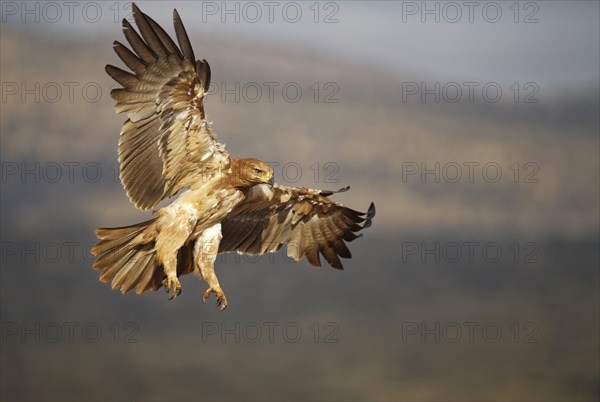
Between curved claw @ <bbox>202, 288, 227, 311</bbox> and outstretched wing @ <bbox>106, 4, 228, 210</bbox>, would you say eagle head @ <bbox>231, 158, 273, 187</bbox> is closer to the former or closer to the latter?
outstretched wing @ <bbox>106, 4, 228, 210</bbox>

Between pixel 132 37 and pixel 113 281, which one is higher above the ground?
pixel 132 37

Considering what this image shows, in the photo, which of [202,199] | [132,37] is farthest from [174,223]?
[132,37]

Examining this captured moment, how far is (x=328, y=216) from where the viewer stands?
45.9ft

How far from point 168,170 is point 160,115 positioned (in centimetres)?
67

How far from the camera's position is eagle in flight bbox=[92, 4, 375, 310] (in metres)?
11.8

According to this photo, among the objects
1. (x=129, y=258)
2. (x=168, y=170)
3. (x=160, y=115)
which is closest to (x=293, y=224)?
(x=168, y=170)

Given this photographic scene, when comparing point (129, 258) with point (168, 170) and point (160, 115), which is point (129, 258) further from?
point (160, 115)

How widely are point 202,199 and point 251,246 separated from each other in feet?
5.59

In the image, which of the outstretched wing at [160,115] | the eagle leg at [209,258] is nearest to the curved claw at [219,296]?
the eagle leg at [209,258]

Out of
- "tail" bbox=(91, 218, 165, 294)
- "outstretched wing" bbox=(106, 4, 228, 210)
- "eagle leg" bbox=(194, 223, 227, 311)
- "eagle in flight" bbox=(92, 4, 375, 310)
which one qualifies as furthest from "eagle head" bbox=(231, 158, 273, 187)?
"tail" bbox=(91, 218, 165, 294)

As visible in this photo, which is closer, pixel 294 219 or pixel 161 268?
pixel 161 268

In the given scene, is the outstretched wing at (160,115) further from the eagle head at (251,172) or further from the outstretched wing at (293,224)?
the outstretched wing at (293,224)

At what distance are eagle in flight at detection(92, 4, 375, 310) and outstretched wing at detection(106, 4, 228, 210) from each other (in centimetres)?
1

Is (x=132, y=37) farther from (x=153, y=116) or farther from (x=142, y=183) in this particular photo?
(x=142, y=183)
